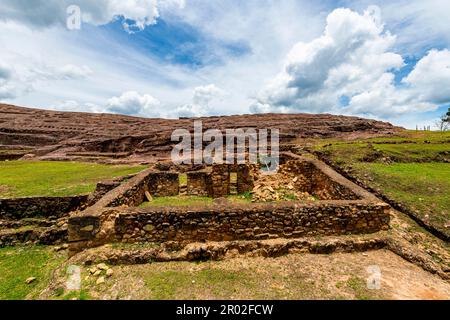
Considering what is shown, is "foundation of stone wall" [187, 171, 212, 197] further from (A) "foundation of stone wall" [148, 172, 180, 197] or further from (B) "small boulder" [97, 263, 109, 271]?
(B) "small boulder" [97, 263, 109, 271]

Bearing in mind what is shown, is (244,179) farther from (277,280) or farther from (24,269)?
(24,269)

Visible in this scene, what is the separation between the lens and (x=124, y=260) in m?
6.14

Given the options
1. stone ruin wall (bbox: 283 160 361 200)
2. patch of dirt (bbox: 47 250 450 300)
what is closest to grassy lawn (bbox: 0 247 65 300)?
patch of dirt (bbox: 47 250 450 300)

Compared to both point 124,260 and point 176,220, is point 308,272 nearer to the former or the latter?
point 176,220

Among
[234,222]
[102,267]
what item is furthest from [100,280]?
[234,222]

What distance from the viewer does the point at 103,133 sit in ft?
189

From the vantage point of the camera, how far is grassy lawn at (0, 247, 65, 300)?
6453 mm

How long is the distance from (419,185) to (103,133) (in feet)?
201

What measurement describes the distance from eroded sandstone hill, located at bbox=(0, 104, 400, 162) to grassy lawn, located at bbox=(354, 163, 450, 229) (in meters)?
33.7

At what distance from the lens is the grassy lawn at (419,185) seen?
28.8 feet

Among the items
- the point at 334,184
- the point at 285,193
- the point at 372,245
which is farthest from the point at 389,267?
the point at 285,193

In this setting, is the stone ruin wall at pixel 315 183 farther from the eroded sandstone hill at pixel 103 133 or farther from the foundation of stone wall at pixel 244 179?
the eroded sandstone hill at pixel 103 133

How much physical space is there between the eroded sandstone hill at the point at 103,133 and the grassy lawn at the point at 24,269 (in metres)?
30.1

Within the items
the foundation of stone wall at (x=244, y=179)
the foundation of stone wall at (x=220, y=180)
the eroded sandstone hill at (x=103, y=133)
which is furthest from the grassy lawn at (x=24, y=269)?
the eroded sandstone hill at (x=103, y=133)
